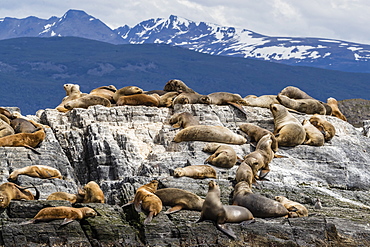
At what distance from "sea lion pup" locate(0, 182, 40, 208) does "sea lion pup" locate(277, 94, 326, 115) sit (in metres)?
10.4

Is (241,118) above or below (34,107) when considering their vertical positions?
above

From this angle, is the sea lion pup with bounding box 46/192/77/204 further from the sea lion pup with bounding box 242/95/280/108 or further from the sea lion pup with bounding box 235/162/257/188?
the sea lion pup with bounding box 242/95/280/108

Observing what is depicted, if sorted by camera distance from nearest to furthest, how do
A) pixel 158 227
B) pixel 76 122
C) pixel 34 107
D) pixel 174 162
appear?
1. pixel 158 227
2. pixel 174 162
3. pixel 76 122
4. pixel 34 107

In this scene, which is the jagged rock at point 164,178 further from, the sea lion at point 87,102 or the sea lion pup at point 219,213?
the sea lion at point 87,102

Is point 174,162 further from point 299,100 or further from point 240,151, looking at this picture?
point 299,100

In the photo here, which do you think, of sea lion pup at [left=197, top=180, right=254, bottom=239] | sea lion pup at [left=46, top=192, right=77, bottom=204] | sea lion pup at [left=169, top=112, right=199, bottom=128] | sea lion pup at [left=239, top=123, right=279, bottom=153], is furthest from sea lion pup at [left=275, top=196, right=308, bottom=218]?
sea lion pup at [left=169, top=112, right=199, bottom=128]

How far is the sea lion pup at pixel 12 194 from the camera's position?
40.5ft

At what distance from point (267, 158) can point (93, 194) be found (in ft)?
15.1

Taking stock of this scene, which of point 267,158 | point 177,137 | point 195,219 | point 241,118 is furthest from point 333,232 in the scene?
point 241,118

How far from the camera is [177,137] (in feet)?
57.9

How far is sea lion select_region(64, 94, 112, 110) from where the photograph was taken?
67.2ft

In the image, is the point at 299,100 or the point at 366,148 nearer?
the point at 366,148

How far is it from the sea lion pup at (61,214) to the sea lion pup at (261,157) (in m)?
4.72

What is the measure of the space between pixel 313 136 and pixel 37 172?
7.59m
